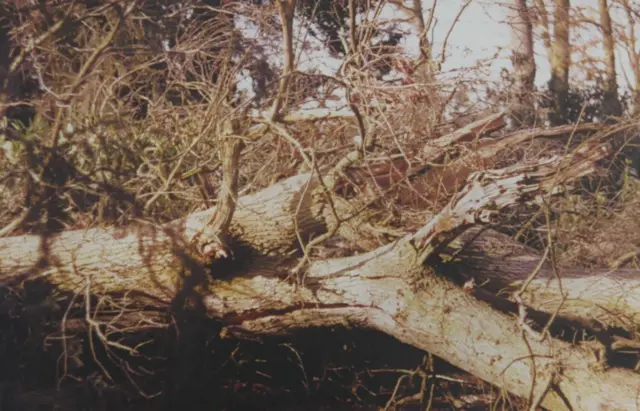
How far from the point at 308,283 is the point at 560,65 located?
7.69 meters

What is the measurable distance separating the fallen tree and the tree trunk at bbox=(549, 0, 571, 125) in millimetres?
5645

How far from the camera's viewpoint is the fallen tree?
16.2 ft

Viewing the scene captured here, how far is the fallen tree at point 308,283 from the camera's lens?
4.93m

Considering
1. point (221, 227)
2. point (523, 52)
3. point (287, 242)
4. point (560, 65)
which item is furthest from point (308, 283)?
point (560, 65)

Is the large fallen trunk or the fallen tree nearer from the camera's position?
the fallen tree

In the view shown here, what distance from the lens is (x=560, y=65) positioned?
11445 mm

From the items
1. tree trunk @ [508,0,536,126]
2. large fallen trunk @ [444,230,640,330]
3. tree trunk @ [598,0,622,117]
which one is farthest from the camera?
tree trunk @ [598,0,622,117]

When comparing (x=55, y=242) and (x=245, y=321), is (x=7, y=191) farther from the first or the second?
(x=245, y=321)

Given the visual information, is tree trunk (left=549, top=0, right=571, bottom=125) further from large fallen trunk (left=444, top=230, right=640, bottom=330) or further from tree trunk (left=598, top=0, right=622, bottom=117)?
large fallen trunk (left=444, top=230, right=640, bottom=330)

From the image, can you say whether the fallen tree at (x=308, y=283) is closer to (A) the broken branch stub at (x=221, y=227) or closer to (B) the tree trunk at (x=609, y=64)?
(A) the broken branch stub at (x=221, y=227)

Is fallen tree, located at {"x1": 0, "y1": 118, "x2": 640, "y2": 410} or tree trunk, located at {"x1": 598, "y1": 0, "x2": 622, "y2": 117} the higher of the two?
tree trunk, located at {"x1": 598, "y1": 0, "x2": 622, "y2": 117}

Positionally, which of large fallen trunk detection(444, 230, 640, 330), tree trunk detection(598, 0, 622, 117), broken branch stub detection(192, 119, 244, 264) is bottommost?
large fallen trunk detection(444, 230, 640, 330)

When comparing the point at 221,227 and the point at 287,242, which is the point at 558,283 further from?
the point at 221,227

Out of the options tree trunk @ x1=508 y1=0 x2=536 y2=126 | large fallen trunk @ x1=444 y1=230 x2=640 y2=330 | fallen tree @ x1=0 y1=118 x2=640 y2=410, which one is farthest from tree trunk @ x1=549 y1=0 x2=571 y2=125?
fallen tree @ x1=0 y1=118 x2=640 y2=410
